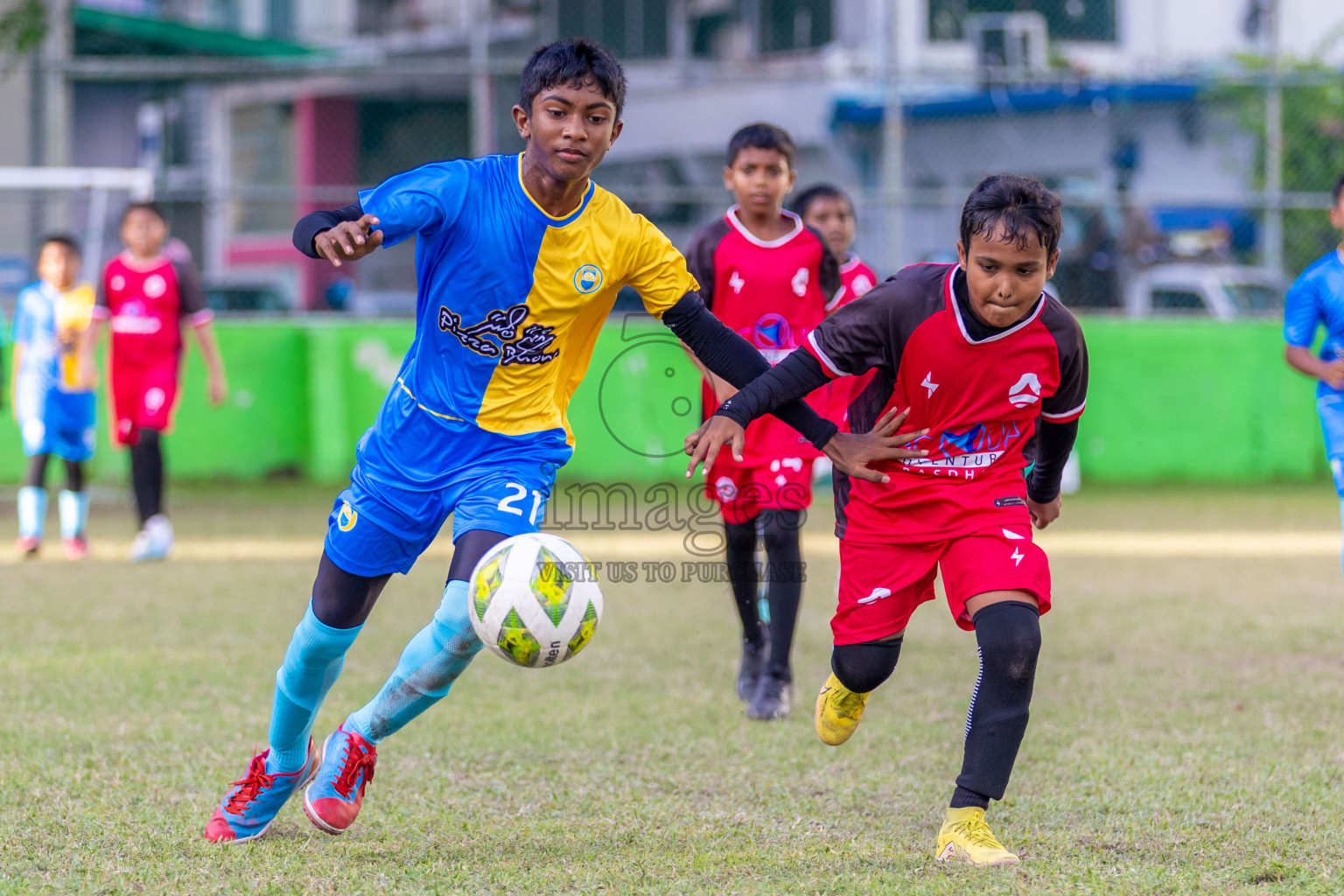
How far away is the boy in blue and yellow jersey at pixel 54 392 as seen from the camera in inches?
371

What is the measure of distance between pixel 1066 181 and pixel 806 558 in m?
10.7

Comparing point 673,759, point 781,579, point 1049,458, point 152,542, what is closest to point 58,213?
point 152,542

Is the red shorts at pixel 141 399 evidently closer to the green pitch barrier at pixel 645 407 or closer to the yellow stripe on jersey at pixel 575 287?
the green pitch barrier at pixel 645 407

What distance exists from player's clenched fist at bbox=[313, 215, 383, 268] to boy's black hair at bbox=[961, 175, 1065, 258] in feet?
4.75

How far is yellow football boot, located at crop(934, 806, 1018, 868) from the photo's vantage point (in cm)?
345

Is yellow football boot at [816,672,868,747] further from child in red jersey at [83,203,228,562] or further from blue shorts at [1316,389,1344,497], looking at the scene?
child in red jersey at [83,203,228,562]

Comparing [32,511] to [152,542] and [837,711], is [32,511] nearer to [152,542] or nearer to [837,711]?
[152,542]

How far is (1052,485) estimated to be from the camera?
4.13 m

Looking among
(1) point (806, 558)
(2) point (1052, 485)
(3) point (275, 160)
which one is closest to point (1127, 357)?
(1) point (806, 558)

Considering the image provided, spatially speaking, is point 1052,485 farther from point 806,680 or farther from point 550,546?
point 806,680

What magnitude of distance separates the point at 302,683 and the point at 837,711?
1437mm

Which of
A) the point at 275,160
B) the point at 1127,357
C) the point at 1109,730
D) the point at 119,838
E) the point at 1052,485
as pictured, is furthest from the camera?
the point at 275,160

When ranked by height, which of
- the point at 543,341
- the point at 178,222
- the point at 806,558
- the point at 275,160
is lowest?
the point at 806,558

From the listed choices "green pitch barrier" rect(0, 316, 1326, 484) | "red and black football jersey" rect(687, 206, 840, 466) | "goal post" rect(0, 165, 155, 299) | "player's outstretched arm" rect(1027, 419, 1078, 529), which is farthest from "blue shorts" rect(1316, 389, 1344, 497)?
"goal post" rect(0, 165, 155, 299)
